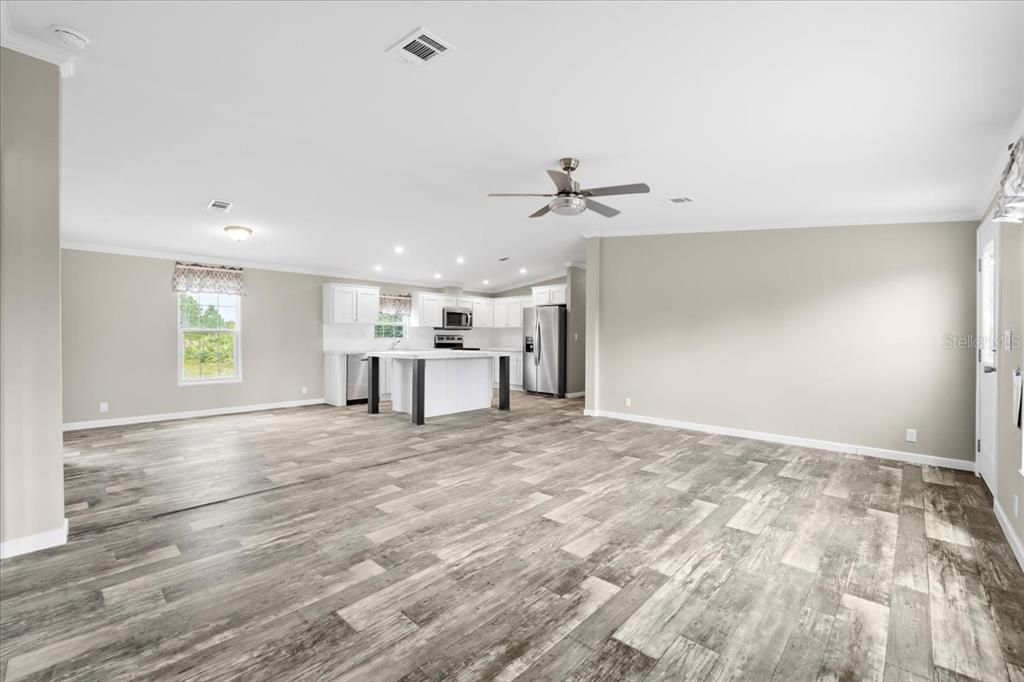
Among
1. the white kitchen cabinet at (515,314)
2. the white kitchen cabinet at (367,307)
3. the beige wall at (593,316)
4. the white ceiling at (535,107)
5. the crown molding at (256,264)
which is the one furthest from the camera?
the white kitchen cabinet at (515,314)

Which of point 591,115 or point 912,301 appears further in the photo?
point 912,301

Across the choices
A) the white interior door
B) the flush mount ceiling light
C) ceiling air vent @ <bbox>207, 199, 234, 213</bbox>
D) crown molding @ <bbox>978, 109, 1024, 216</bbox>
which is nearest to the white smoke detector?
ceiling air vent @ <bbox>207, 199, 234, 213</bbox>

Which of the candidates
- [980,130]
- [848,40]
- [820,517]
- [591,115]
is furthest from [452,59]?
[820,517]

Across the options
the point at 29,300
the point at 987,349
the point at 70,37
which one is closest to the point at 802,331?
the point at 987,349

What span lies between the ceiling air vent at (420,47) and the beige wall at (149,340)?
227 inches

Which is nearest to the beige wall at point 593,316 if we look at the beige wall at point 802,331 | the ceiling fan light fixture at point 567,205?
the beige wall at point 802,331

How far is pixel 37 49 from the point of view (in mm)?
2326

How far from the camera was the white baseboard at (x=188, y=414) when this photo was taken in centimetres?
558

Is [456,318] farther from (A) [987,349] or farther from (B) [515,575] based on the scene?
(A) [987,349]

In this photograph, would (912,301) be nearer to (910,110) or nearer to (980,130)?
(980,130)

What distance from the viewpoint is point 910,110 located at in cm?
255

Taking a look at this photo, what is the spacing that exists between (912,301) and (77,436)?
9.01 meters

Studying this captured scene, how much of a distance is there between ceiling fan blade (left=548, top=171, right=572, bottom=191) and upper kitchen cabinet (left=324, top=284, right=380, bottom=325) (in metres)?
5.35

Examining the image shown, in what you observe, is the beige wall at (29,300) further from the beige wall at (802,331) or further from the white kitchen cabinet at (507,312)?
the white kitchen cabinet at (507,312)
